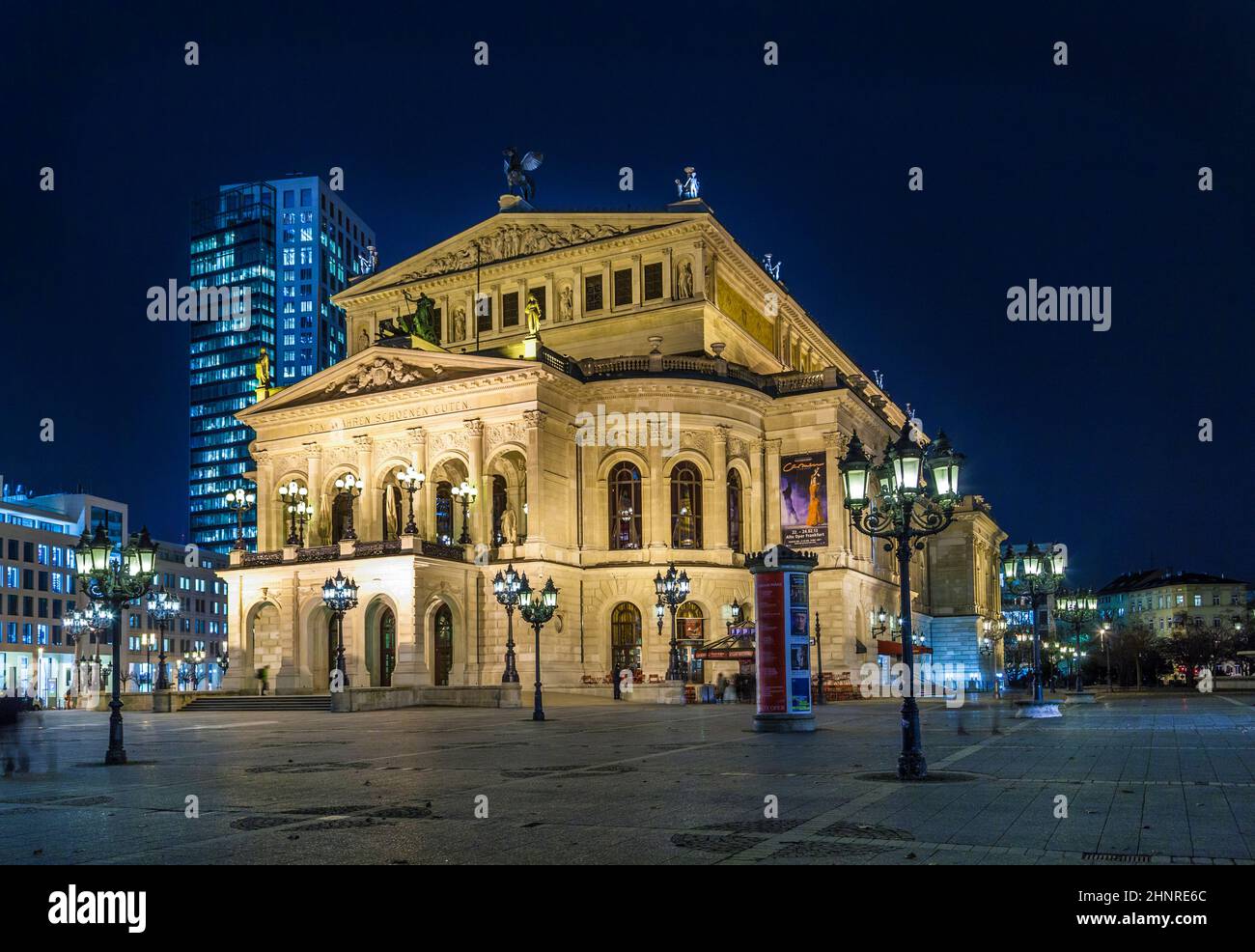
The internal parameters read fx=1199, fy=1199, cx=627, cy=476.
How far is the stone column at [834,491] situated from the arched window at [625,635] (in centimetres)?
1158

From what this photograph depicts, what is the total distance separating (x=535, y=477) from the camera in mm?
59281

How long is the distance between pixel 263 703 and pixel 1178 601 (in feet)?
458

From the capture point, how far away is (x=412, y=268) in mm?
77000

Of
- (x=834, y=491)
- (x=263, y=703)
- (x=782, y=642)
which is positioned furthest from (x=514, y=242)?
(x=782, y=642)

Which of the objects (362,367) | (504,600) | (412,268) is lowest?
(504,600)

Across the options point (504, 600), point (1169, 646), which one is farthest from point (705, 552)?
point (1169, 646)

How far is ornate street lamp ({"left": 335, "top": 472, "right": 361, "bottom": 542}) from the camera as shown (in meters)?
57.5

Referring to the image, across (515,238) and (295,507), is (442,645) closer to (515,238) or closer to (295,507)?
(295,507)

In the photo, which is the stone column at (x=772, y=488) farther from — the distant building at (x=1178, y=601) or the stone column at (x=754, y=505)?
the distant building at (x=1178, y=601)

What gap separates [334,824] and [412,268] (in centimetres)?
6796
